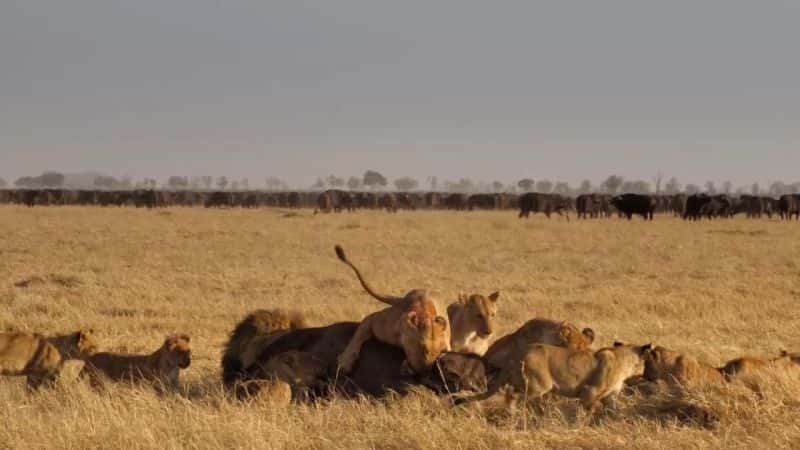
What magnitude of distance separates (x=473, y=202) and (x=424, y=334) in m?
90.6

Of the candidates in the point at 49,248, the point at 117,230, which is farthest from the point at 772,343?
the point at 117,230

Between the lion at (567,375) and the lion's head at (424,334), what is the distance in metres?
0.45

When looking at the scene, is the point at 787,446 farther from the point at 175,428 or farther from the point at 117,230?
the point at 117,230

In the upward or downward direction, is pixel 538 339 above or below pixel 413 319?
Result: below

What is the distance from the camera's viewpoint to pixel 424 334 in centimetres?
712

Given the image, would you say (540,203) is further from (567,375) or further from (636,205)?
(567,375)

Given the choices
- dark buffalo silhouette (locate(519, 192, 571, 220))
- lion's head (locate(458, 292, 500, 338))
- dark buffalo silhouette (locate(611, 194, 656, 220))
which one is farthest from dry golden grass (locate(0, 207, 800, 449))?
dark buffalo silhouette (locate(519, 192, 571, 220))

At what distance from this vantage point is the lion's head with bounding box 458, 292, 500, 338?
793 centimetres

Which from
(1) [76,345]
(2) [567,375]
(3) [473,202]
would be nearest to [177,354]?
(1) [76,345]

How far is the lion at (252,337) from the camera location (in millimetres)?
8281

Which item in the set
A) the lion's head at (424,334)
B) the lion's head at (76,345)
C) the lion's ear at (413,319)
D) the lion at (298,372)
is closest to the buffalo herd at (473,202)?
the lion's head at (76,345)

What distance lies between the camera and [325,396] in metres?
7.69

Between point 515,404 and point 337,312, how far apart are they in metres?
7.31

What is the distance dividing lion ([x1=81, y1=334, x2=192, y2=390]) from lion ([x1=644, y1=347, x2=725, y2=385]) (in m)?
3.79
